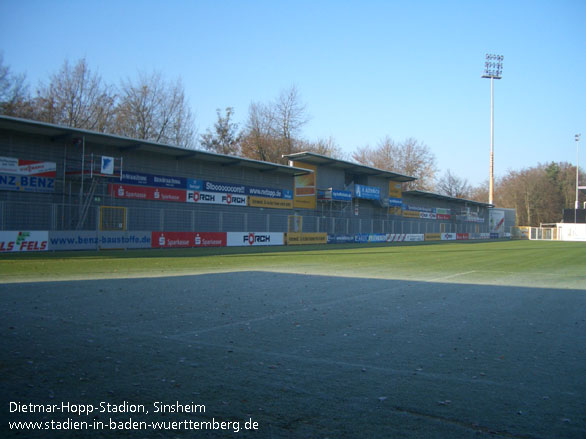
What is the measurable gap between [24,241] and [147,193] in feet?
33.7

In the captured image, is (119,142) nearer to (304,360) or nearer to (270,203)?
(270,203)

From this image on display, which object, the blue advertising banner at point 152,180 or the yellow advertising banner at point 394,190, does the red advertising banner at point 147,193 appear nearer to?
the blue advertising banner at point 152,180

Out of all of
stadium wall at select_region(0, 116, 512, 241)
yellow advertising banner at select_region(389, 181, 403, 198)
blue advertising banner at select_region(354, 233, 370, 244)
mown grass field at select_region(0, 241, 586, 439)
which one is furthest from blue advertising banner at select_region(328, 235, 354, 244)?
mown grass field at select_region(0, 241, 586, 439)

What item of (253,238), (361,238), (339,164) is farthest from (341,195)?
(253,238)

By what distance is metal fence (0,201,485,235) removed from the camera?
25.8 m

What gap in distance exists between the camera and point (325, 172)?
52.1m

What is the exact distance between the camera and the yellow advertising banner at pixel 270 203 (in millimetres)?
41844

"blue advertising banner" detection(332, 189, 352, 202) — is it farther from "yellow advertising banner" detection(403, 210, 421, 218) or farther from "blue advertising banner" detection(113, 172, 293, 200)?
"yellow advertising banner" detection(403, 210, 421, 218)

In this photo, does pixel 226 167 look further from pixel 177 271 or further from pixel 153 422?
pixel 153 422

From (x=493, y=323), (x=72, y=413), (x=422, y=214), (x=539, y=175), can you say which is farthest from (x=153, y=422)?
(x=539, y=175)

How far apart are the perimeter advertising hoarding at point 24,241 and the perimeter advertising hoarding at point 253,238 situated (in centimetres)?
1362

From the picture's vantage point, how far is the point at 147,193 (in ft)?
109

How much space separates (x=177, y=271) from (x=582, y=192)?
378 feet

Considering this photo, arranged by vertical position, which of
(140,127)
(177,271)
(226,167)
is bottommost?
(177,271)
